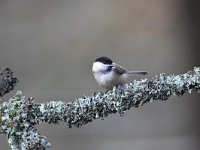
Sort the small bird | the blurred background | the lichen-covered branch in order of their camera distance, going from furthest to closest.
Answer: the blurred background < the small bird < the lichen-covered branch

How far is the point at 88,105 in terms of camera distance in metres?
0.90

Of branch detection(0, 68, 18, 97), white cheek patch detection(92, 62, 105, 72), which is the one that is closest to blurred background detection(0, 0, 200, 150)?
white cheek patch detection(92, 62, 105, 72)

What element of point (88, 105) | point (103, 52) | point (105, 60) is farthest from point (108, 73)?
point (103, 52)

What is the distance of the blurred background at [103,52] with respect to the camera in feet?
8.61

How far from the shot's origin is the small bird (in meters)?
1.17

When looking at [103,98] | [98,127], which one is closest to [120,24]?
[98,127]

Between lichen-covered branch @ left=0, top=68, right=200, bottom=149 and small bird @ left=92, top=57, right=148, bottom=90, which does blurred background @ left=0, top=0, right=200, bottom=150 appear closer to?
small bird @ left=92, top=57, right=148, bottom=90

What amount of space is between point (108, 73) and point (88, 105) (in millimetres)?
315

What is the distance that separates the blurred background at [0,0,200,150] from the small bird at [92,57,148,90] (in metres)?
1.38

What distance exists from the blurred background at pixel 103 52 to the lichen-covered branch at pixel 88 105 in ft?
5.58

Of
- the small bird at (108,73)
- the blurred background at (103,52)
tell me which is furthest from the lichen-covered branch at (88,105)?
the blurred background at (103,52)

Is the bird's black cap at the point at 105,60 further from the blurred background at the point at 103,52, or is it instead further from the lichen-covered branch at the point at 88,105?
the blurred background at the point at 103,52

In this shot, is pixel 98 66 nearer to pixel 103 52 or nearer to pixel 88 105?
pixel 88 105

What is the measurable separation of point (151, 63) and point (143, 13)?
10.8 inches
